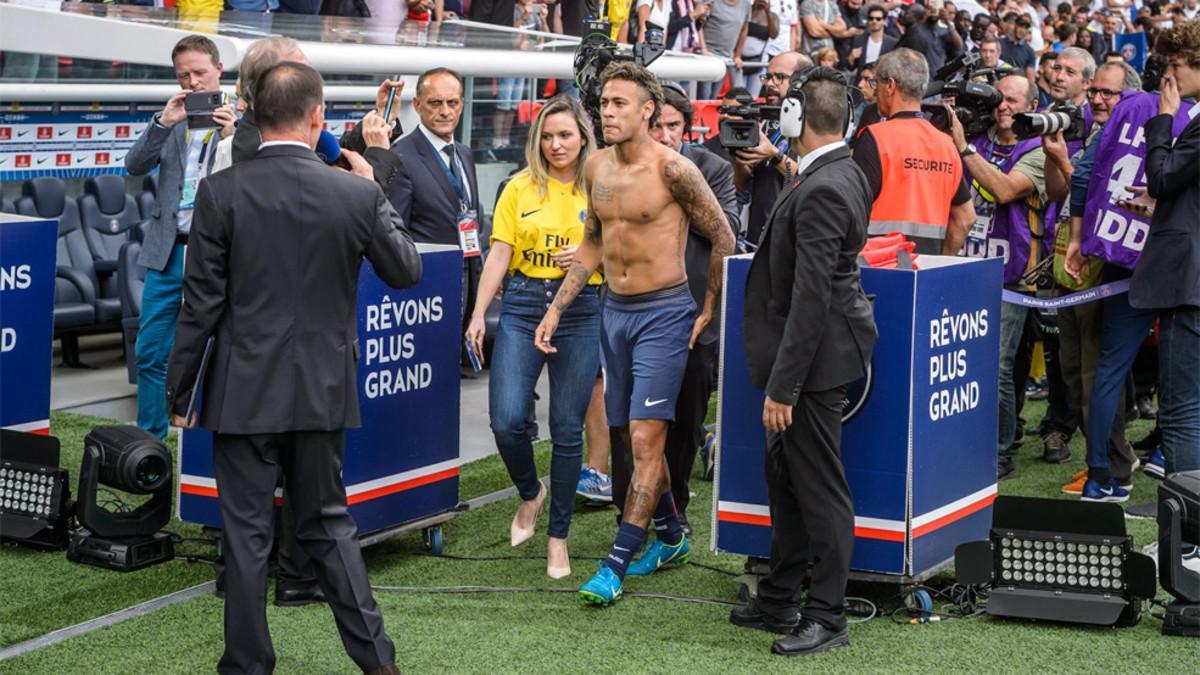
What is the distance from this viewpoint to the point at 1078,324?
8297mm

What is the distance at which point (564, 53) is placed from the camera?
1262cm

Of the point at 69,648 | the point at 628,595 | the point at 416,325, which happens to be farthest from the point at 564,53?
the point at 69,648

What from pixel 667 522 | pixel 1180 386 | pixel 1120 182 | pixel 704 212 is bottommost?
pixel 667 522

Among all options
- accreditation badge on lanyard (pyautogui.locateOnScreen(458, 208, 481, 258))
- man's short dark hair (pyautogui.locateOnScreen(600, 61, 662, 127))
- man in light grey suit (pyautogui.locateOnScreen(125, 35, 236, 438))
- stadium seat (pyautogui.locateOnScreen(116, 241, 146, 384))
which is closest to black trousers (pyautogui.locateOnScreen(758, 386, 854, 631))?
A: man's short dark hair (pyautogui.locateOnScreen(600, 61, 662, 127))

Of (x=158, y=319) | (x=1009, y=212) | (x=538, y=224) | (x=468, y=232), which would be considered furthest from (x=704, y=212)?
(x=158, y=319)

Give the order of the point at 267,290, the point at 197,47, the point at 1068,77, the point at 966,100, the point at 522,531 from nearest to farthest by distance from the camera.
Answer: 1. the point at 267,290
2. the point at 522,531
3. the point at 197,47
4. the point at 966,100
5. the point at 1068,77

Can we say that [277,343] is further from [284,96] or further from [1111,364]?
[1111,364]

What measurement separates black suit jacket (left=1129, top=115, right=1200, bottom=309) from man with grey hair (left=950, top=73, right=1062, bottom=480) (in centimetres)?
107

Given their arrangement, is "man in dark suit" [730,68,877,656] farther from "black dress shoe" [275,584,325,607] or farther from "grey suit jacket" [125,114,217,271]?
"grey suit jacket" [125,114,217,271]

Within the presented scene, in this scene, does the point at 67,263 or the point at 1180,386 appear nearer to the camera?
the point at 1180,386

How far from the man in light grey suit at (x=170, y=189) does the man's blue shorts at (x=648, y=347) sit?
2450 mm

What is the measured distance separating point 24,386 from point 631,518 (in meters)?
2.95

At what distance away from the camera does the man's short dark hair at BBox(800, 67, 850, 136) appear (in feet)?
18.1

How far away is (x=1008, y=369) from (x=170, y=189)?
176 inches
